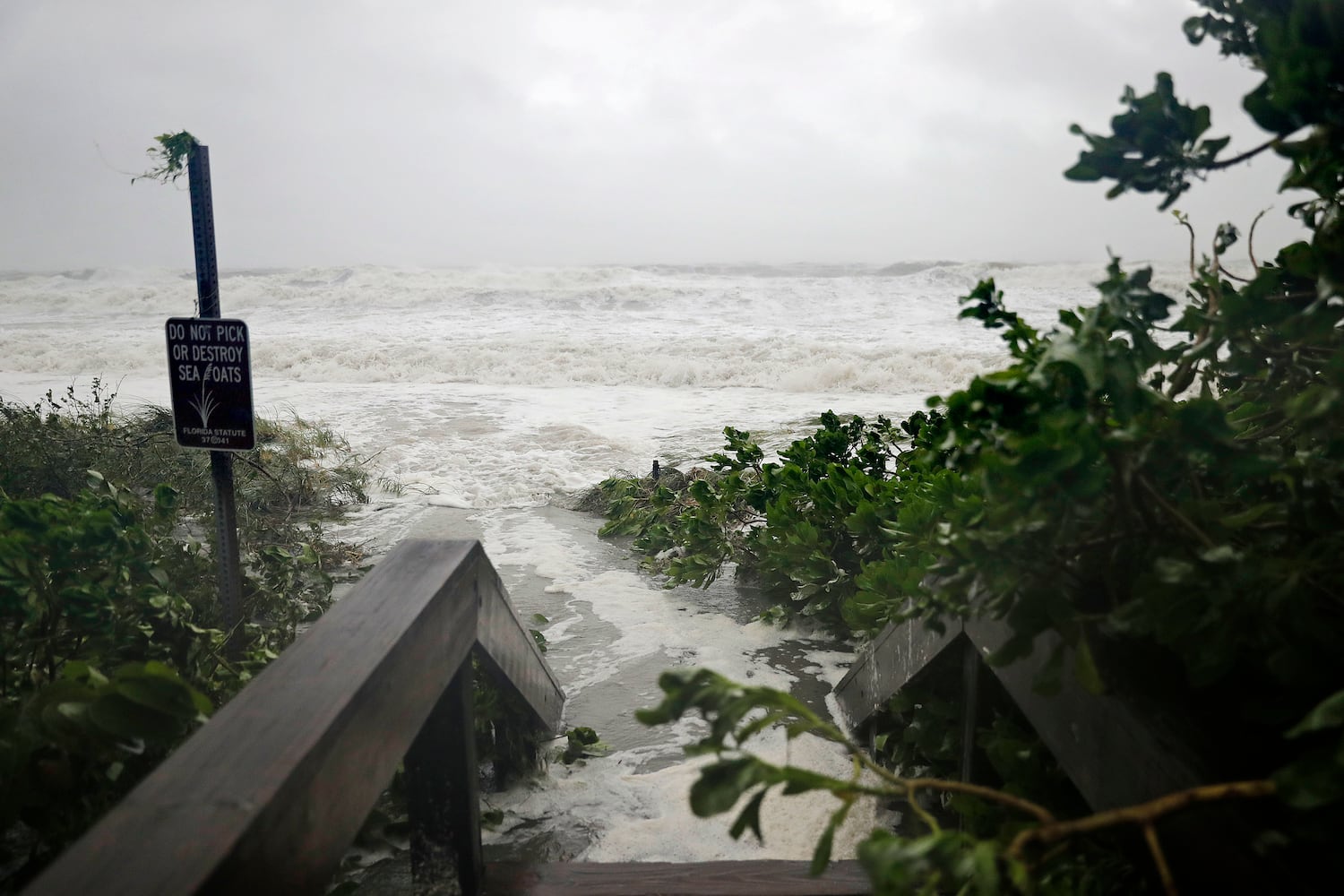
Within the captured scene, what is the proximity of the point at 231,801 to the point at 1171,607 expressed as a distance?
94 centimetres

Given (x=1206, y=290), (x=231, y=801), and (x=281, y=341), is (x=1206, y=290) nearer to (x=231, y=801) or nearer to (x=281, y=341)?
(x=231, y=801)

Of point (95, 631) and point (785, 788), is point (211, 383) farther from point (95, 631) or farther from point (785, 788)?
point (785, 788)

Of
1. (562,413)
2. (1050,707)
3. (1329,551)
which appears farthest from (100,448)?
(562,413)

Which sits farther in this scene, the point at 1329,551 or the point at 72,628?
the point at 72,628

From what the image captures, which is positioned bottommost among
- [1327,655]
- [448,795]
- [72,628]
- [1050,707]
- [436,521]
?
[436,521]

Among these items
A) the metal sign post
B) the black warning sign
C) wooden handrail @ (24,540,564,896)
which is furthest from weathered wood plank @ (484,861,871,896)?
the black warning sign

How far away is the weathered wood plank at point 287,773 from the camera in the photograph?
2.64 feet

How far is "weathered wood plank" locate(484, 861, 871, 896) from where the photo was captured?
193 centimetres

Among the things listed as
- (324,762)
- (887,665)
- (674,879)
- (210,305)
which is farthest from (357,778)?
(210,305)

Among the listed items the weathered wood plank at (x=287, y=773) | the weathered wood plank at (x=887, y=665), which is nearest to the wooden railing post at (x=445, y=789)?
the weathered wood plank at (x=287, y=773)

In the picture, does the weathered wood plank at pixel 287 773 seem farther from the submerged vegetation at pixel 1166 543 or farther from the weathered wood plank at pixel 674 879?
the weathered wood plank at pixel 674 879

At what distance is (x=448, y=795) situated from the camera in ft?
5.92

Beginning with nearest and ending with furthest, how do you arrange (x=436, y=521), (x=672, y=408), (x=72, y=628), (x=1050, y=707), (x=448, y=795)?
(x=1050, y=707), (x=448, y=795), (x=72, y=628), (x=436, y=521), (x=672, y=408)

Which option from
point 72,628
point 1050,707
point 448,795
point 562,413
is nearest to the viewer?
point 1050,707
